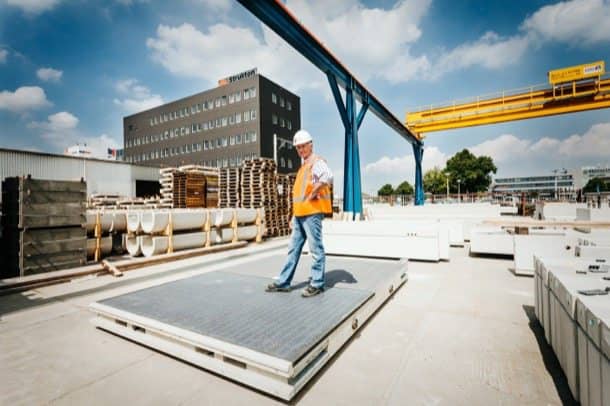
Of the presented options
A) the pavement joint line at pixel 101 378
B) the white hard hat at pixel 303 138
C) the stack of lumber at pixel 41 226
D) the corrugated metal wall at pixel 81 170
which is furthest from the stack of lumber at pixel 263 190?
the corrugated metal wall at pixel 81 170

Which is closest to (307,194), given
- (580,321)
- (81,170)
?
(580,321)

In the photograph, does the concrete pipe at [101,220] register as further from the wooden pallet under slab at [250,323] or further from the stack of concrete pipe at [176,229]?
the wooden pallet under slab at [250,323]

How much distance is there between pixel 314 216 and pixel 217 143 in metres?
34.1

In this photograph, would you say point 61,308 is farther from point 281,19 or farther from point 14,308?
point 281,19

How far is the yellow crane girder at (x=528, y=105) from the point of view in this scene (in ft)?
42.7

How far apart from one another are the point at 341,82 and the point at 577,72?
11.3m

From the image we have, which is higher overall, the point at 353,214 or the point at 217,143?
the point at 217,143

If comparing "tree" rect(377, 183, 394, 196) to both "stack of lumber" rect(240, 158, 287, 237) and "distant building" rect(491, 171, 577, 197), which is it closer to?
"distant building" rect(491, 171, 577, 197)

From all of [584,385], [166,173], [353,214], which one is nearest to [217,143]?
[166,173]

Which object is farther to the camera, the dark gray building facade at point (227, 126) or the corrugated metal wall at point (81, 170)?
the dark gray building facade at point (227, 126)

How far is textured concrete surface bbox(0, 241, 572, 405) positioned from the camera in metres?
1.82

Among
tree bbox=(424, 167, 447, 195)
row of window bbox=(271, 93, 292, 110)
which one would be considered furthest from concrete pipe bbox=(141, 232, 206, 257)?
tree bbox=(424, 167, 447, 195)

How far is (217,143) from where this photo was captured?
3466 cm

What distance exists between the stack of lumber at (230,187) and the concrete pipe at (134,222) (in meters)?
4.31
